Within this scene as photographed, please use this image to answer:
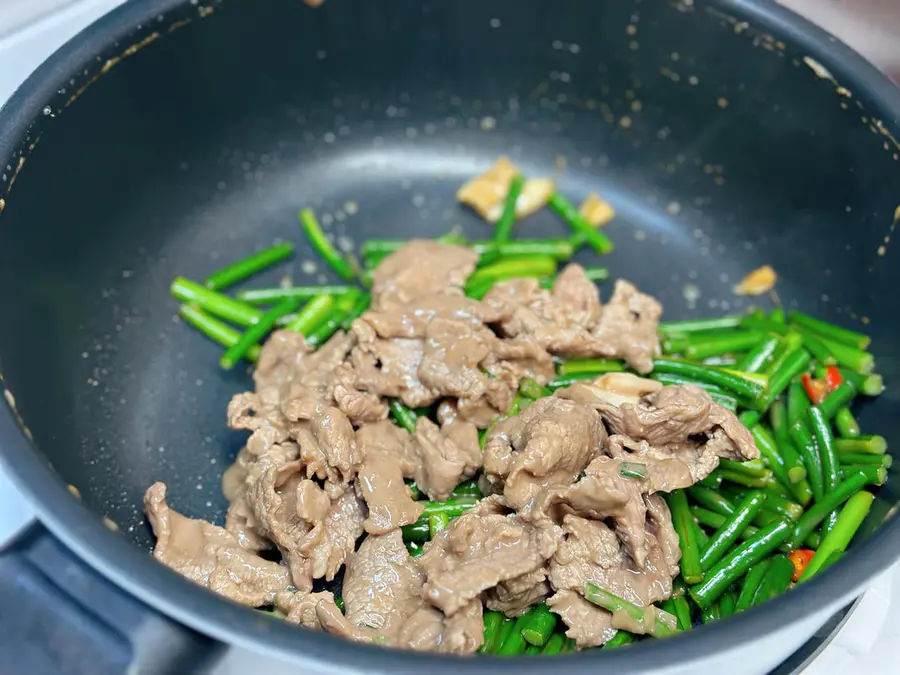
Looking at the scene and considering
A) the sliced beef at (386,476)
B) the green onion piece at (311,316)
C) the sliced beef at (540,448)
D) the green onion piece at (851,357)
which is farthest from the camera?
the green onion piece at (311,316)

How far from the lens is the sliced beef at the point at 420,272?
3.00 metres

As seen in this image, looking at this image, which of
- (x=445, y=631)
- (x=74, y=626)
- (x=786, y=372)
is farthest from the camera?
(x=786, y=372)

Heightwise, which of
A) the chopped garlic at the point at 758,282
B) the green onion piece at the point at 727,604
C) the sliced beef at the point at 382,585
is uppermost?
the chopped garlic at the point at 758,282

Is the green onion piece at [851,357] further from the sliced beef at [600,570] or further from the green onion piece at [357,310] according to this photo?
the green onion piece at [357,310]

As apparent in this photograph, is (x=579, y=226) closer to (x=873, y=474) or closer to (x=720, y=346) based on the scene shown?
(x=720, y=346)

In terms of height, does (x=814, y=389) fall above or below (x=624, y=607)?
above

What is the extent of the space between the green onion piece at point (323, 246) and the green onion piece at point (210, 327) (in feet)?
1.60

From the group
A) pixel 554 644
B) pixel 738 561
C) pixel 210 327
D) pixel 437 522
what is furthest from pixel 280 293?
pixel 738 561

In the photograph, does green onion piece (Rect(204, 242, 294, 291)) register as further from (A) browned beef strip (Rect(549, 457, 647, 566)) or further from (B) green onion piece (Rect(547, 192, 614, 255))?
(A) browned beef strip (Rect(549, 457, 647, 566))

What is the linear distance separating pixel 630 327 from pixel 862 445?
0.83m

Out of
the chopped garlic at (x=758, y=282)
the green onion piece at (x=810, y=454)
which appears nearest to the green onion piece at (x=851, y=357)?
the green onion piece at (x=810, y=454)

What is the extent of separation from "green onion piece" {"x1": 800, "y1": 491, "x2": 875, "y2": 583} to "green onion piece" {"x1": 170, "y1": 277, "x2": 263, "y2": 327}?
205 centimetres

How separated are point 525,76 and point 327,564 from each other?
223cm

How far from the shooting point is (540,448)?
227 centimetres
